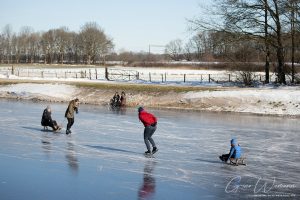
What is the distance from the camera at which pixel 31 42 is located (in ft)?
477

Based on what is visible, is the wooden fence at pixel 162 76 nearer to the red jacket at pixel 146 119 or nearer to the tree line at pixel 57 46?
the red jacket at pixel 146 119

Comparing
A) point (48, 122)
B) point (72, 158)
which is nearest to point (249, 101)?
point (48, 122)

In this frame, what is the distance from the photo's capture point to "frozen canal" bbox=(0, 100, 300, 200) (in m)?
11.3

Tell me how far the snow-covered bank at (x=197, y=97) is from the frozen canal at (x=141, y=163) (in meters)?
9.24

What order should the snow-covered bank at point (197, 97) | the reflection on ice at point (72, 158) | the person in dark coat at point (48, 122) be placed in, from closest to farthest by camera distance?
the reflection on ice at point (72, 158) → the person in dark coat at point (48, 122) → the snow-covered bank at point (197, 97)

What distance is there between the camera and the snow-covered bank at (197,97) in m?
33.5

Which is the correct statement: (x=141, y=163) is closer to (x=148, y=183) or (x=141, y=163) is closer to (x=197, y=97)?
(x=148, y=183)

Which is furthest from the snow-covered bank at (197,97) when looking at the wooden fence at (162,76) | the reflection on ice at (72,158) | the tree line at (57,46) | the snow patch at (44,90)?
the tree line at (57,46)

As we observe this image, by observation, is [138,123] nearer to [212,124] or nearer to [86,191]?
[212,124]

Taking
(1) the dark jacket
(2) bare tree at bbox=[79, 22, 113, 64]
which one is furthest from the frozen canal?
(2) bare tree at bbox=[79, 22, 113, 64]

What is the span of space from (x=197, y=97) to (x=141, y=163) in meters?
22.6

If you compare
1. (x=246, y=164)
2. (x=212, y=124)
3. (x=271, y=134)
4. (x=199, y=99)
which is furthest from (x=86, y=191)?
(x=199, y=99)

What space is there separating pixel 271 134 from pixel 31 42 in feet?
434

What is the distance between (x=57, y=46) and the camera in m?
137
